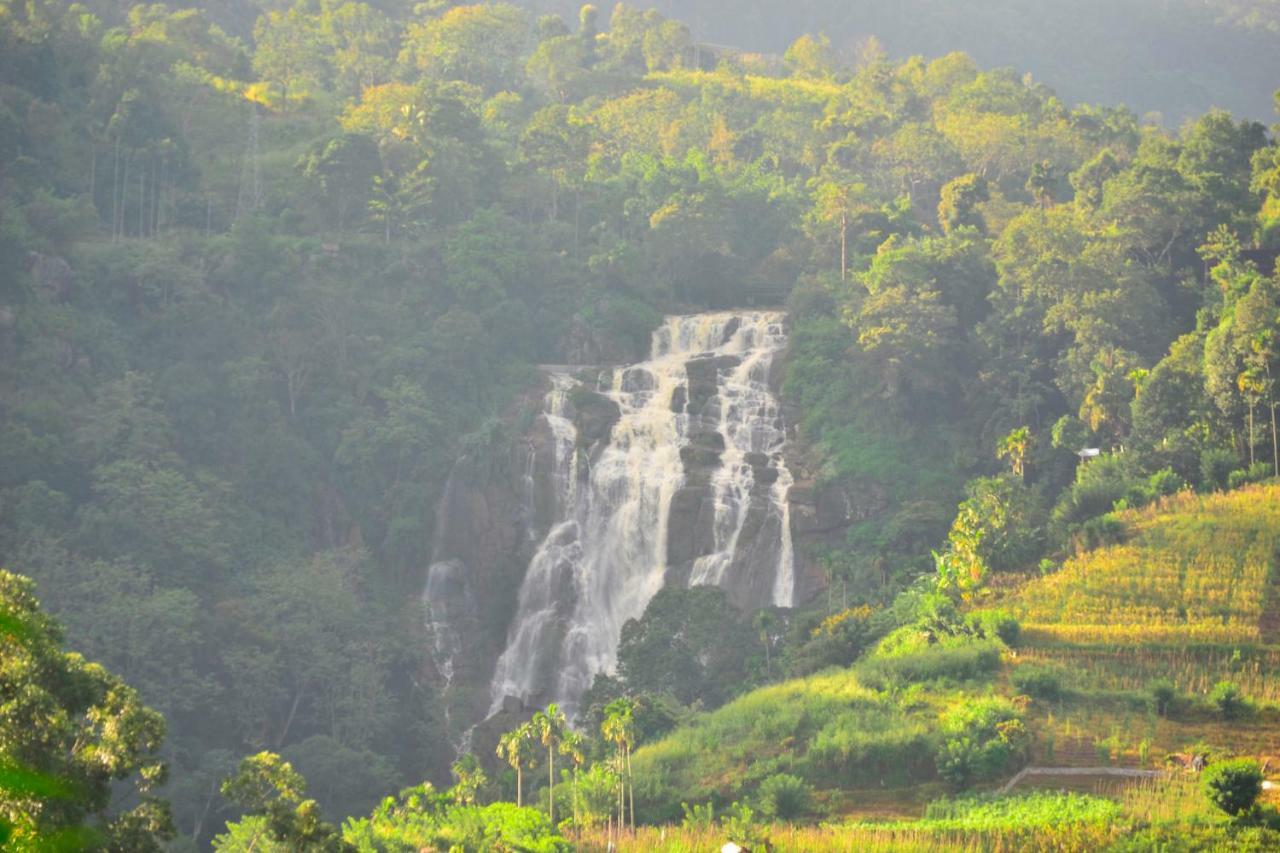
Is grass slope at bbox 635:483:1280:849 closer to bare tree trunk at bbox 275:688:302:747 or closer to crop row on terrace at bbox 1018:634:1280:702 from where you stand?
crop row on terrace at bbox 1018:634:1280:702

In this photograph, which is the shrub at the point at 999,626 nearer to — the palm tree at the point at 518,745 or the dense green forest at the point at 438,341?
the dense green forest at the point at 438,341

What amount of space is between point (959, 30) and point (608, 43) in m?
44.7

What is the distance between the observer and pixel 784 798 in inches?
1298

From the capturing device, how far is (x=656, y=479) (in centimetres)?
5475

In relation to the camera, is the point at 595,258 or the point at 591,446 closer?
the point at 591,446

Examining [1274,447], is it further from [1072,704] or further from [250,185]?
[250,185]

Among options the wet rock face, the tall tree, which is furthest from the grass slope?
the wet rock face

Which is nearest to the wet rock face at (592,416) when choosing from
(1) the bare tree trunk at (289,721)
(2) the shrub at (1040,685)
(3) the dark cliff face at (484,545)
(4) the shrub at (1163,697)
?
(3) the dark cliff face at (484,545)

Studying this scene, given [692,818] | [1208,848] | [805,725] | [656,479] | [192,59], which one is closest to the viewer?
[1208,848]

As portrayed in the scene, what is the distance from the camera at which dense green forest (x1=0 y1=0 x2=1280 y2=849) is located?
46.1 metres

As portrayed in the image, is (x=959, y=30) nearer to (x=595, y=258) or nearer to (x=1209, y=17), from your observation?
(x=1209, y=17)

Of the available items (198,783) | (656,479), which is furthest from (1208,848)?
(656,479)

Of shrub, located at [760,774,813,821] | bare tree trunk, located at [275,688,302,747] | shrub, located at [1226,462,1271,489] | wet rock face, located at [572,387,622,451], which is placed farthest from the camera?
wet rock face, located at [572,387,622,451]

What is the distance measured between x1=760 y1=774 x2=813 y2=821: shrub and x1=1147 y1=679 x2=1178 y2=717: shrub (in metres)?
8.09
